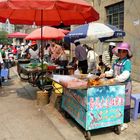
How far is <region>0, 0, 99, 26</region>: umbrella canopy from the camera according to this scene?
658 cm

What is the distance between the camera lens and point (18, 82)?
12.3 metres

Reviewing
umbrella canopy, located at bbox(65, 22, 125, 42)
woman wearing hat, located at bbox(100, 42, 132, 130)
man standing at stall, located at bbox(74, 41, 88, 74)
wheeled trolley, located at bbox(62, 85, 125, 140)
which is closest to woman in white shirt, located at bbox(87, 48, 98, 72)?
man standing at stall, located at bbox(74, 41, 88, 74)

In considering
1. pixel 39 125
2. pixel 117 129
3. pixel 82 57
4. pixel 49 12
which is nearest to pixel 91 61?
pixel 82 57

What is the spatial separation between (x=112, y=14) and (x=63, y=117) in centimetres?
811

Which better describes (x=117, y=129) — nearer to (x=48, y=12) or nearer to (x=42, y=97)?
(x=42, y=97)

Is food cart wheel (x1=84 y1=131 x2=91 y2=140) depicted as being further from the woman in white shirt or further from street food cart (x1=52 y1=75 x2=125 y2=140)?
the woman in white shirt

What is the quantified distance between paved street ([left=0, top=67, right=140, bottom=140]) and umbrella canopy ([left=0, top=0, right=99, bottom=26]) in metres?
2.49

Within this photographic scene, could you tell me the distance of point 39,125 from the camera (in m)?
6.23

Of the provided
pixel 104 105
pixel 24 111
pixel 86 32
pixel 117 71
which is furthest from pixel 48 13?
pixel 104 105

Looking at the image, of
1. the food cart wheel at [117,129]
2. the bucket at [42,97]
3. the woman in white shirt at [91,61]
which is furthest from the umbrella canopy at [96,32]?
the food cart wheel at [117,129]

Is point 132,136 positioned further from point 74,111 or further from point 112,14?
point 112,14

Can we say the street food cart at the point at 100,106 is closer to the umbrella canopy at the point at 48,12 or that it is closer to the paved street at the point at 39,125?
the paved street at the point at 39,125

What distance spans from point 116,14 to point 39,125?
329 inches

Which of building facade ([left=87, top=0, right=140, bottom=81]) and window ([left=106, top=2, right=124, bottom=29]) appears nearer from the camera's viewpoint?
building facade ([left=87, top=0, right=140, bottom=81])
